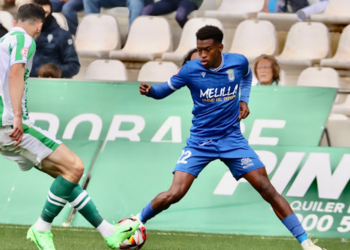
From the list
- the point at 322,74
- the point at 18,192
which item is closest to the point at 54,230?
the point at 18,192

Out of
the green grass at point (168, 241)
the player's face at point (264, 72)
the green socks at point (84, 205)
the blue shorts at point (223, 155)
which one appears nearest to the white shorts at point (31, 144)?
the green socks at point (84, 205)

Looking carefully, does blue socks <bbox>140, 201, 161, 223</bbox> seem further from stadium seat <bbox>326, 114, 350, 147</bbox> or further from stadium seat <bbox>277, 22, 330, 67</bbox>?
stadium seat <bbox>277, 22, 330, 67</bbox>

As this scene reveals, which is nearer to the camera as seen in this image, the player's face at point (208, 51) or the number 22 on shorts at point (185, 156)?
the player's face at point (208, 51)

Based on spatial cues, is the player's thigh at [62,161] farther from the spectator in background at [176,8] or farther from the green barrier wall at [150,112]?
the spectator in background at [176,8]

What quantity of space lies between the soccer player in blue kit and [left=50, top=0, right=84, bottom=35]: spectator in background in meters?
5.62

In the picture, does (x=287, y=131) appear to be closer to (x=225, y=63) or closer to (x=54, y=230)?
(x=225, y=63)

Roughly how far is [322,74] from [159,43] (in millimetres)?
2709

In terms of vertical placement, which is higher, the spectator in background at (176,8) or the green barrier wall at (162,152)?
the spectator in background at (176,8)

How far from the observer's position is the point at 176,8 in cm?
1095

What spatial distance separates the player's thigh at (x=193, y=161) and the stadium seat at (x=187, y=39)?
4.65 metres

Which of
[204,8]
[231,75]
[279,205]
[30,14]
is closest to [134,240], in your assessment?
[279,205]

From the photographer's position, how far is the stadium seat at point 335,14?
1034 cm

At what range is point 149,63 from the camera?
998 cm

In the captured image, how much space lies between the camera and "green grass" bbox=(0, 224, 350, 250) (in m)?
5.91
